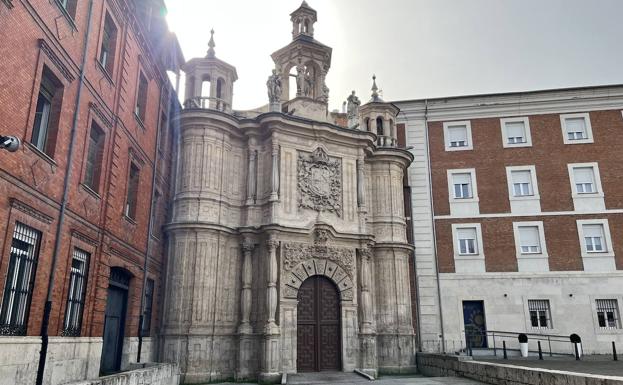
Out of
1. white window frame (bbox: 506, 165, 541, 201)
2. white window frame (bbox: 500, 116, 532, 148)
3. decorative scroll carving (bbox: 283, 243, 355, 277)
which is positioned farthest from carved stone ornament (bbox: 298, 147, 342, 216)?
white window frame (bbox: 500, 116, 532, 148)

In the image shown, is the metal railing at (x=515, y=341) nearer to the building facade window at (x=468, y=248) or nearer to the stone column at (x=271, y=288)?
the building facade window at (x=468, y=248)

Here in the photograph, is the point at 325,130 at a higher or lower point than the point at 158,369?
higher

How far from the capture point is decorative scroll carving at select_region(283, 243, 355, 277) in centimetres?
2056

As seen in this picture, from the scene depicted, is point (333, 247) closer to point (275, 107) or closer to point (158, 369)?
point (275, 107)

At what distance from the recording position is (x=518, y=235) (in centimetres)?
2489

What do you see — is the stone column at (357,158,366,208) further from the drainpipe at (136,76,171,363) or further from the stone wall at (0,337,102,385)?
the stone wall at (0,337,102,385)

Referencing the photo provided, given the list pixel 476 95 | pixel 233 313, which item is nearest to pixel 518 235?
pixel 476 95

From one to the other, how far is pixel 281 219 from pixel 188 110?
593 cm

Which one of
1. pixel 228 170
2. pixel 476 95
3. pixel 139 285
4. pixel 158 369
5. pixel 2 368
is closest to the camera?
pixel 2 368

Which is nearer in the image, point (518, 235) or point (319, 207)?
point (319, 207)

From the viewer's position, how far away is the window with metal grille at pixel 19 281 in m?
Result: 9.30

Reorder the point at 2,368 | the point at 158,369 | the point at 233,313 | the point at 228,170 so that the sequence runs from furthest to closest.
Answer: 1. the point at 228,170
2. the point at 233,313
3. the point at 158,369
4. the point at 2,368

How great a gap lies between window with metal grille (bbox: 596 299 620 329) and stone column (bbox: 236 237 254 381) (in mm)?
16383

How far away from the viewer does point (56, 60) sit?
1071 cm
